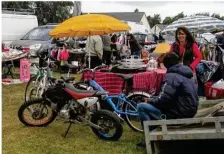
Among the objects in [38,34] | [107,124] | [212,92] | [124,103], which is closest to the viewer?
[107,124]

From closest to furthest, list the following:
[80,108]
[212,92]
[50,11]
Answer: [80,108] < [212,92] < [50,11]

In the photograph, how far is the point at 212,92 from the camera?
313 inches

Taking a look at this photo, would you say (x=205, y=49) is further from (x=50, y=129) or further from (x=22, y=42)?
(x=50, y=129)

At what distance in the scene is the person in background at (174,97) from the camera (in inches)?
194

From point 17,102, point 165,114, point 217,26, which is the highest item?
point 217,26

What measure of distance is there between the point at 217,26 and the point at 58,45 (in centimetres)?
598

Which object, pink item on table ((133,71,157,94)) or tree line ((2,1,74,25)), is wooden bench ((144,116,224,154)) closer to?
pink item on table ((133,71,157,94))

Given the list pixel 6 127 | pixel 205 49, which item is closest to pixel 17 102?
pixel 6 127

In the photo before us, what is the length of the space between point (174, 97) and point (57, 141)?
1943mm

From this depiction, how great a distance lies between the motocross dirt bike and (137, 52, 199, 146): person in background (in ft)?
2.23

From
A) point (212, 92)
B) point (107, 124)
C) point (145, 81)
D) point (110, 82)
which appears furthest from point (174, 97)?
point (212, 92)

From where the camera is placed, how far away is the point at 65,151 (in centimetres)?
539

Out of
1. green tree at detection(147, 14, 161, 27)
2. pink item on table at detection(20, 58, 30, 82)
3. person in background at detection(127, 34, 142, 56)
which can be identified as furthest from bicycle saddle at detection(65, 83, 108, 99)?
green tree at detection(147, 14, 161, 27)

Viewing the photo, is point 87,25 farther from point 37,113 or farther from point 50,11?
point 50,11
